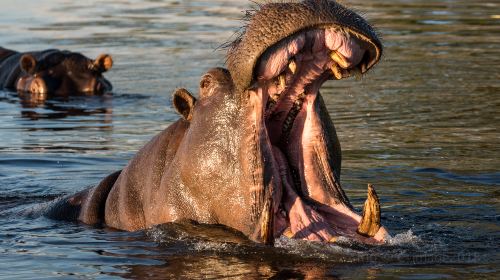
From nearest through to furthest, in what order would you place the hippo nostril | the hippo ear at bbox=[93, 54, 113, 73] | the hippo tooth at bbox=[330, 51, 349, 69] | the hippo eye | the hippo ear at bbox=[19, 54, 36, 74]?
the hippo tooth at bbox=[330, 51, 349, 69] → the hippo eye → the hippo ear at bbox=[93, 54, 113, 73] → the hippo ear at bbox=[19, 54, 36, 74] → the hippo nostril

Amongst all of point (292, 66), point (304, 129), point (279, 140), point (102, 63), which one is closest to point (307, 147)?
point (304, 129)

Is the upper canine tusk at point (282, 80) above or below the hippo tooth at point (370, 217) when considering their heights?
above

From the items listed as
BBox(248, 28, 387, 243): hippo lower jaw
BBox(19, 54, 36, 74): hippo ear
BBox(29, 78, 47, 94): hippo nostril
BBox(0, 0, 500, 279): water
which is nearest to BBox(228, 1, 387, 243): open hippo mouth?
BBox(248, 28, 387, 243): hippo lower jaw

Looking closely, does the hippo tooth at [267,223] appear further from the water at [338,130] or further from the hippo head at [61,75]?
the hippo head at [61,75]

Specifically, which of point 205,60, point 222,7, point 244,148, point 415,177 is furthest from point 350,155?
point 222,7

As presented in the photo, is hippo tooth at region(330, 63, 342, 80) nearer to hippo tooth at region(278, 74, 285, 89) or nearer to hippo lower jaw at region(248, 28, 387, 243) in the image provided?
hippo lower jaw at region(248, 28, 387, 243)

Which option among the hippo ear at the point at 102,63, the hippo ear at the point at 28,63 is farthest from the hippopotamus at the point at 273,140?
the hippo ear at the point at 28,63

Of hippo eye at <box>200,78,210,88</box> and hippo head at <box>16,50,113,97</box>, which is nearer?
hippo eye at <box>200,78,210,88</box>

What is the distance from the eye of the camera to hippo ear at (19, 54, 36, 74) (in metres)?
15.3

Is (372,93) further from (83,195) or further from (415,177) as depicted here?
(83,195)

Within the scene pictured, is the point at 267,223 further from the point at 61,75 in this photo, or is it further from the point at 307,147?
Result: the point at 61,75

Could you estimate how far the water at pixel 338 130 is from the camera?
6.07 m

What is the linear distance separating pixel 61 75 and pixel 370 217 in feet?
35.1

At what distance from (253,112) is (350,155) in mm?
4257
